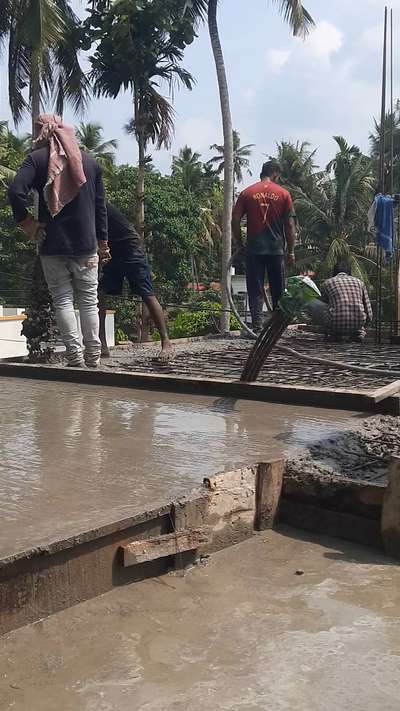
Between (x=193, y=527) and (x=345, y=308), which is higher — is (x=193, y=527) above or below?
below

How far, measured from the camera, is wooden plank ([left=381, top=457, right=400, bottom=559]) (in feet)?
8.11

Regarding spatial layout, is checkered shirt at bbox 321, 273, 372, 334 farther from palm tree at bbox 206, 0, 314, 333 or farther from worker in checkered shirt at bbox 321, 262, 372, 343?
palm tree at bbox 206, 0, 314, 333

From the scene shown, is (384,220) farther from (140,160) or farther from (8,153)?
A: (8,153)

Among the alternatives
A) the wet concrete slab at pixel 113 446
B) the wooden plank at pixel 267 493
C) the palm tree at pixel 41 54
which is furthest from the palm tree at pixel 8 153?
the wooden plank at pixel 267 493

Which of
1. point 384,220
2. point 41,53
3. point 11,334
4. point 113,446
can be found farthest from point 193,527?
point 41,53

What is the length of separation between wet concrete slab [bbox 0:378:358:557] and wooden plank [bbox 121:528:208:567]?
10 centimetres

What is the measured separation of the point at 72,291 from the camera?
16.9 ft

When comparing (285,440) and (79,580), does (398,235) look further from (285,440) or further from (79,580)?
(79,580)

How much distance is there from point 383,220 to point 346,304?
167cm

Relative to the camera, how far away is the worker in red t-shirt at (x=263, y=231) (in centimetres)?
759

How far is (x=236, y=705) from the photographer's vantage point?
1.62 metres

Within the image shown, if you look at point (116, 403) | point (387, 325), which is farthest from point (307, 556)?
point (387, 325)

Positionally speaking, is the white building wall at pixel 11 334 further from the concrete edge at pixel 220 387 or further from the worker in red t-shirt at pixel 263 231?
the concrete edge at pixel 220 387

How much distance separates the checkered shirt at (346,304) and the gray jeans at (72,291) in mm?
3351
